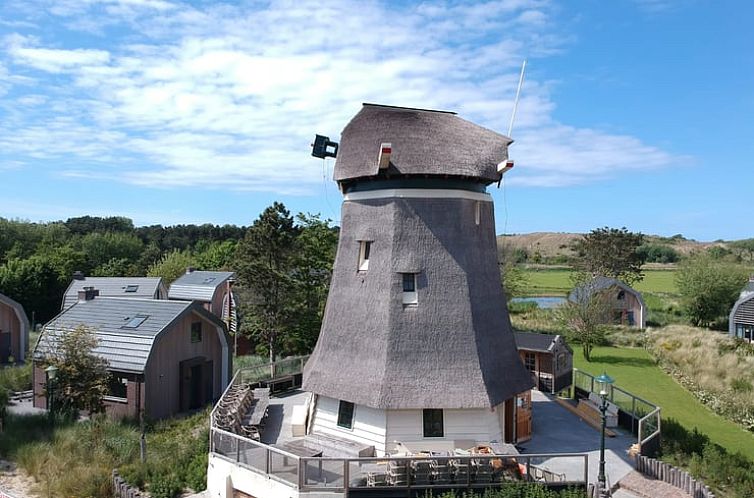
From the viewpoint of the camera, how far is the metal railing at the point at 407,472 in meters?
11.0

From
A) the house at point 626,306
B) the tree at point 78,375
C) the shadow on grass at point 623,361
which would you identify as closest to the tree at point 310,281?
the tree at point 78,375

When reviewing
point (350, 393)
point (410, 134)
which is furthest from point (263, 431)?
point (410, 134)

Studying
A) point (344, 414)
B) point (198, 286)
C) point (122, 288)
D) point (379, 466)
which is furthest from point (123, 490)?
point (122, 288)

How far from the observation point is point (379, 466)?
38.0ft

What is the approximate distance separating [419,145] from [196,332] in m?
11.8

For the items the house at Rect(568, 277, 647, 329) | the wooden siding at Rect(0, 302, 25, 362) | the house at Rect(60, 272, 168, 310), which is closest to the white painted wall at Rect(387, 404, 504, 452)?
the wooden siding at Rect(0, 302, 25, 362)

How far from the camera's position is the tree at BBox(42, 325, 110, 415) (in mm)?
17406

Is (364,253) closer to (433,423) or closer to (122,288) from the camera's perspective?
(433,423)

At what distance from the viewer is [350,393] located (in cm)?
1336

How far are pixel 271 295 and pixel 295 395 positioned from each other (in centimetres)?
634

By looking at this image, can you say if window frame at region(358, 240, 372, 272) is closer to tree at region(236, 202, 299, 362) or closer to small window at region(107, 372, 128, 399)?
small window at region(107, 372, 128, 399)

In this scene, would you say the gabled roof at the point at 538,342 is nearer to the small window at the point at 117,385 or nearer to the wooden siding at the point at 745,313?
the small window at the point at 117,385

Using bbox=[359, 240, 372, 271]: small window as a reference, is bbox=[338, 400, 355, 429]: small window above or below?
below

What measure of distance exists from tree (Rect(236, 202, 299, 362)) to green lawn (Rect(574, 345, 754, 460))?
15.4 metres
